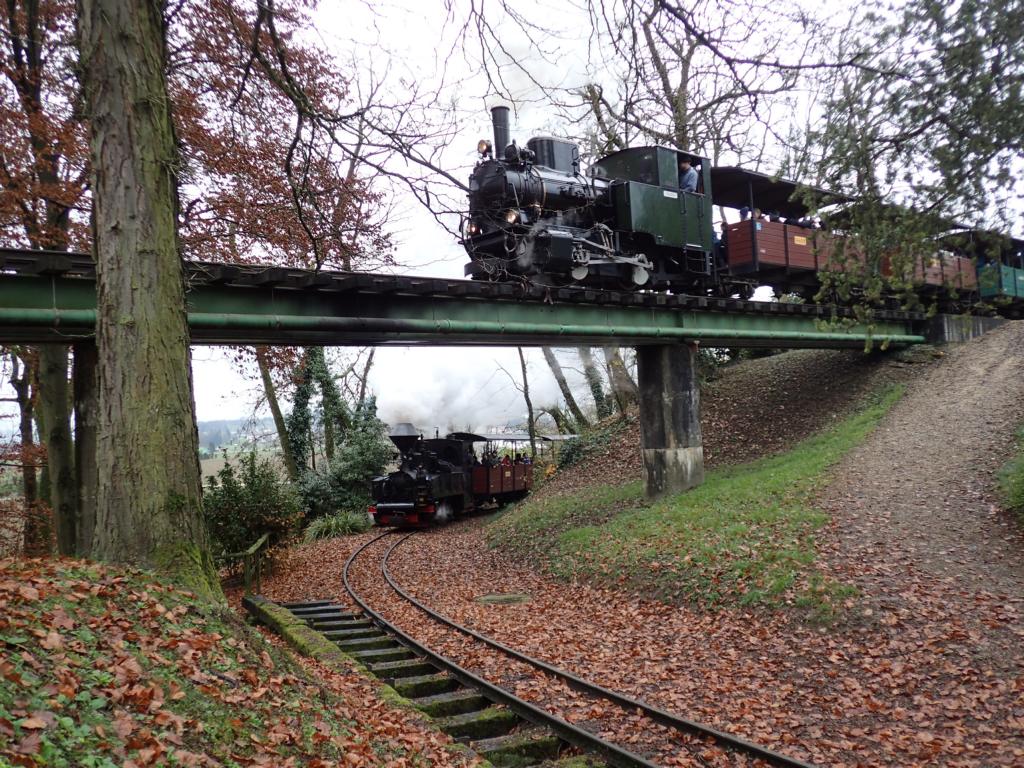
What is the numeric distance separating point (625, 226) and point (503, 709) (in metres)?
11.1

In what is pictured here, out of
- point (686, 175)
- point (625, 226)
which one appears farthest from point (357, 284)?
point (686, 175)

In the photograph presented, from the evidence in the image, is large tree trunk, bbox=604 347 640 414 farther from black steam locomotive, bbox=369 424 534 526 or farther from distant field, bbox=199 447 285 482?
distant field, bbox=199 447 285 482

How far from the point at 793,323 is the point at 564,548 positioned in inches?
347

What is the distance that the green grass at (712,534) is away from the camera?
9.85 meters

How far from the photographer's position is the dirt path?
972 cm

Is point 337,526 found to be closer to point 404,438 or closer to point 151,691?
point 404,438

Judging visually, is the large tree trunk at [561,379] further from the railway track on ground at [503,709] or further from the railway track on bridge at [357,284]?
the railway track on ground at [503,709]

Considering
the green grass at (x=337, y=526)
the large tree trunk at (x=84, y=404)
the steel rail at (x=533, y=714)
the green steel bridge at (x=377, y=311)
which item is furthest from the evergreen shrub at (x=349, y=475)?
the steel rail at (x=533, y=714)

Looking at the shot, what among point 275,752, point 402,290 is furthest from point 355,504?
point 275,752

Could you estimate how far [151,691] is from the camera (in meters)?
4.27

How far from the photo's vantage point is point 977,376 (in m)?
19.1

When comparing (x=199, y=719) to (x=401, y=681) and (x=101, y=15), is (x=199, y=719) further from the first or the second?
(x=101, y=15)

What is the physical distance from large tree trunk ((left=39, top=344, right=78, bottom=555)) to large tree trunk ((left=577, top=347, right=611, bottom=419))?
62.1ft

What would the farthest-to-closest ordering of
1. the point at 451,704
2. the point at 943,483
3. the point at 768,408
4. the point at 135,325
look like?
1. the point at 768,408
2. the point at 943,483
3. the point at 451,704
4. the point at 135,325
